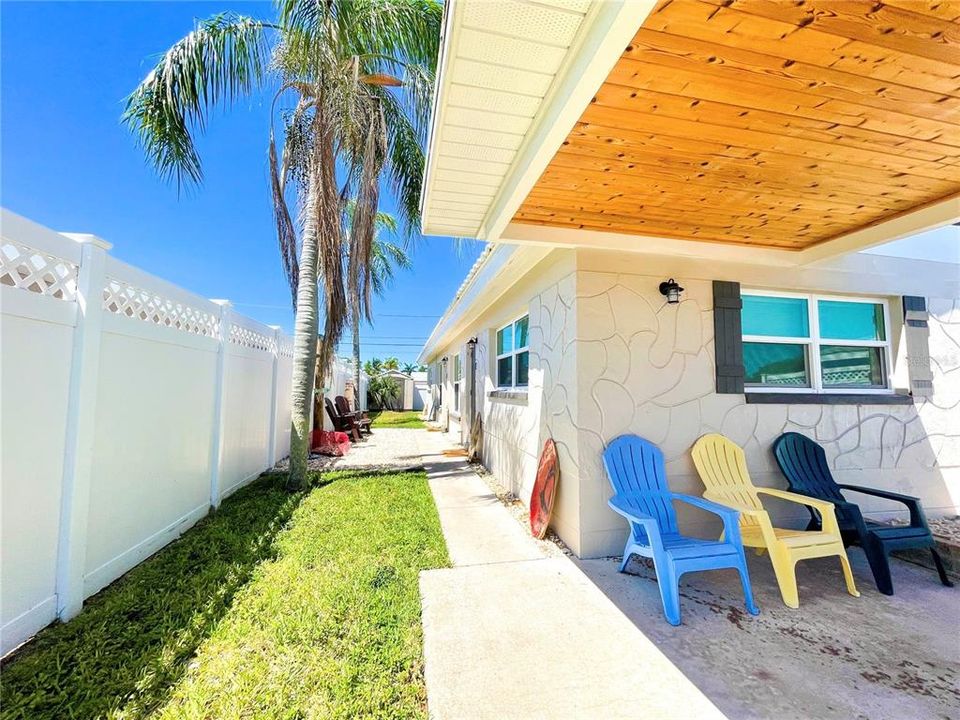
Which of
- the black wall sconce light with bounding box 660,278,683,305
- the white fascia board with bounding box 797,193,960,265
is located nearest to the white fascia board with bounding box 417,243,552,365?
the black wall sconce light with bounding box 660,278,683,305

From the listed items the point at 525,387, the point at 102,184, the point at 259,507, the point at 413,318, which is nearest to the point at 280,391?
the point at 259,507

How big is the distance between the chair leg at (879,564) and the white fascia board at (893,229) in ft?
8.06

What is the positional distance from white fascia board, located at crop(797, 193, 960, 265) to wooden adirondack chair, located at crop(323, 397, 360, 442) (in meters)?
9.40

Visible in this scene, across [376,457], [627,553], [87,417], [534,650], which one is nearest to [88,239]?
[87,417]

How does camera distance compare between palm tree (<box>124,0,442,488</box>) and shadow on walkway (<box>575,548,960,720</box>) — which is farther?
palm tree (<box>124,0,442,488</box>)

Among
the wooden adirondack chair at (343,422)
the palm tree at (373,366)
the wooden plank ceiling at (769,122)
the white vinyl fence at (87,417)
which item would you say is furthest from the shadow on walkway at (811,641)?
the palm tree at (373,366)

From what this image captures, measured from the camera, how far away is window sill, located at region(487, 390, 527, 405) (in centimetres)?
539

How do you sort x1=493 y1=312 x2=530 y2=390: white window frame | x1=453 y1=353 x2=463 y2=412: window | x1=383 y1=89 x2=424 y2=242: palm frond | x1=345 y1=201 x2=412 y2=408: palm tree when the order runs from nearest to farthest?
x1=493 y1=312 x2=530 y2=390: white window frame
x1=383 y1=89 x2=424 y2=242: palm frond
x1=453 y1=353 x2=463 y2=412: window
x1=345 y1=201 x2=412 y2=408: palm tree

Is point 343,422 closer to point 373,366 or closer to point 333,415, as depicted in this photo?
point 333,415

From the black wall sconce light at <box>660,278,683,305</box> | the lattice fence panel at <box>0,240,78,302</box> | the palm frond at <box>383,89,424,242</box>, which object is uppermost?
the palm frond at <box>383,89,424,242</box>

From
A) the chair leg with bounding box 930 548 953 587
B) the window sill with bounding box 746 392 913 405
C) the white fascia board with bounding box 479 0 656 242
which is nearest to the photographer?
the white fascia board with bounding box 479 0 656 242

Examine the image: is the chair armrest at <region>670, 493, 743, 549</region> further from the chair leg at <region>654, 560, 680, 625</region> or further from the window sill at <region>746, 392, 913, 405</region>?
the window sill at <region>746, 392, 913, 405</region>

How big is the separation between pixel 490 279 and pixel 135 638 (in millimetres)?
4742

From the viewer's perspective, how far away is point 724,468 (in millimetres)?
3762
